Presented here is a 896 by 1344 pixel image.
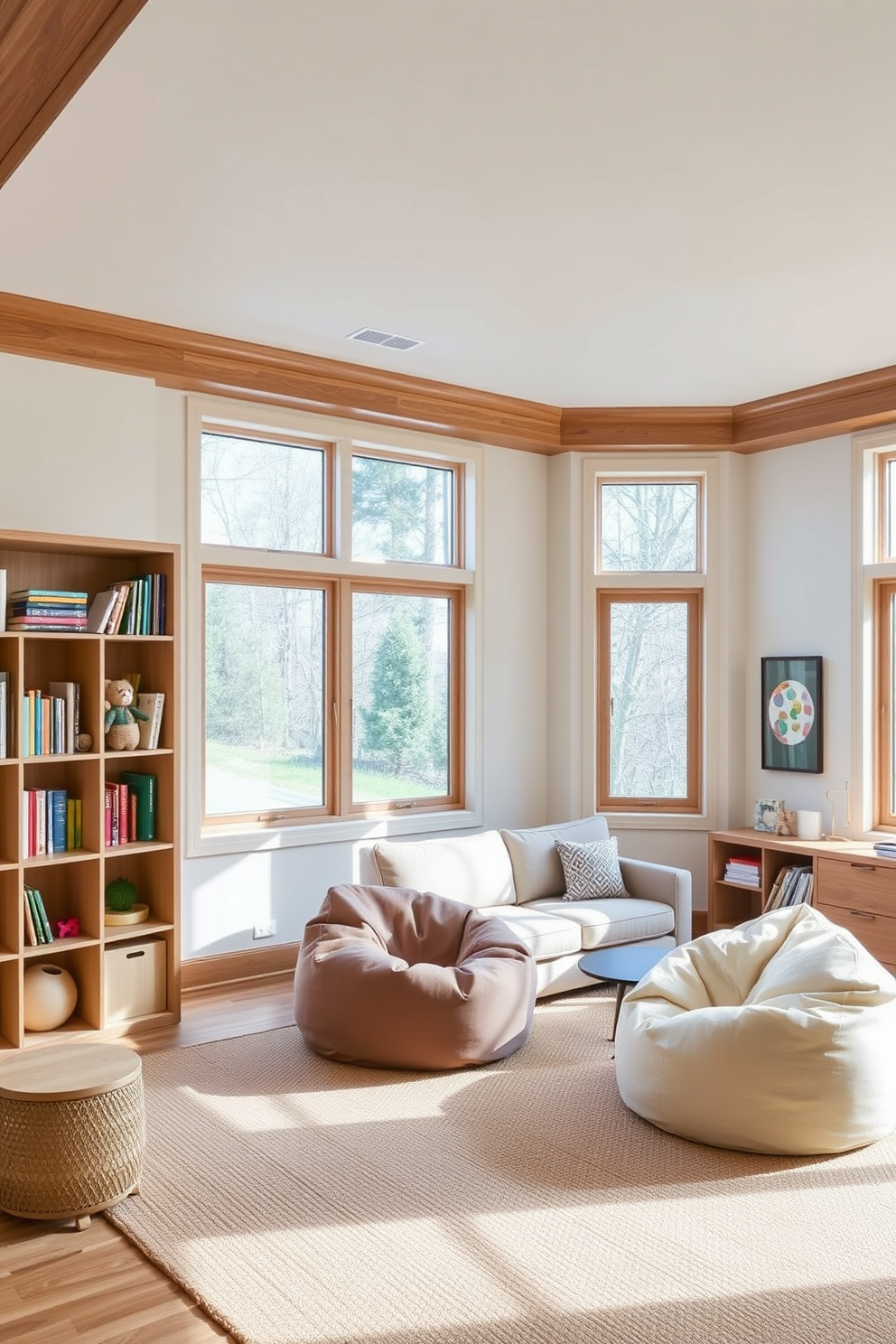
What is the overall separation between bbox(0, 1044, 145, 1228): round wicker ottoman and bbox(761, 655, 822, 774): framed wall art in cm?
409

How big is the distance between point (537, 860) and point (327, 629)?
5.27 ft

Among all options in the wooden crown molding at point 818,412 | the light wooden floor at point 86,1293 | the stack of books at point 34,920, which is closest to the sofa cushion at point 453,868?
the stack of books at point 34,920

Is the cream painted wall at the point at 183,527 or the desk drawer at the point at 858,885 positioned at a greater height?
the cream painted wall at the point at 183,527

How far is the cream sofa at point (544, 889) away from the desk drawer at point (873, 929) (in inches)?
29.0

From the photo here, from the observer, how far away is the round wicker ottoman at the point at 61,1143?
2875 millimetres

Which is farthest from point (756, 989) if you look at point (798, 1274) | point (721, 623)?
point (721, 623)

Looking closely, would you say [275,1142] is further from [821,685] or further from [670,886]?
[821,685]

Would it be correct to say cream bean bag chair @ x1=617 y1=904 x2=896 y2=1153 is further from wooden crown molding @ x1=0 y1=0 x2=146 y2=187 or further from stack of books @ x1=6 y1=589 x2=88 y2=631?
wooden crown molding @ x1=0 y1=0 x2=146 y2=187

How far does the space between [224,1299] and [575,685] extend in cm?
419

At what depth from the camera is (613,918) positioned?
5.04m

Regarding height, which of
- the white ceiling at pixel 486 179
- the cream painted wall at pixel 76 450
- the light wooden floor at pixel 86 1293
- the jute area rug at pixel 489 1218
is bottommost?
the light wooden floor at pixel 86 1293

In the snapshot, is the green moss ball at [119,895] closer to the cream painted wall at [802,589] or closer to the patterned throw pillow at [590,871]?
the patterned throw pillow at [590,871]

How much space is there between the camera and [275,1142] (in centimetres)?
340

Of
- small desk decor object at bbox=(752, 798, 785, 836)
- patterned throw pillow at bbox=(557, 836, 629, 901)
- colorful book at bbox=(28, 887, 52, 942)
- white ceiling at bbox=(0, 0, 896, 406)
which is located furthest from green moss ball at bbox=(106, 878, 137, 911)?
small desk decor object at bbox=(752, 798, 785, 836)
